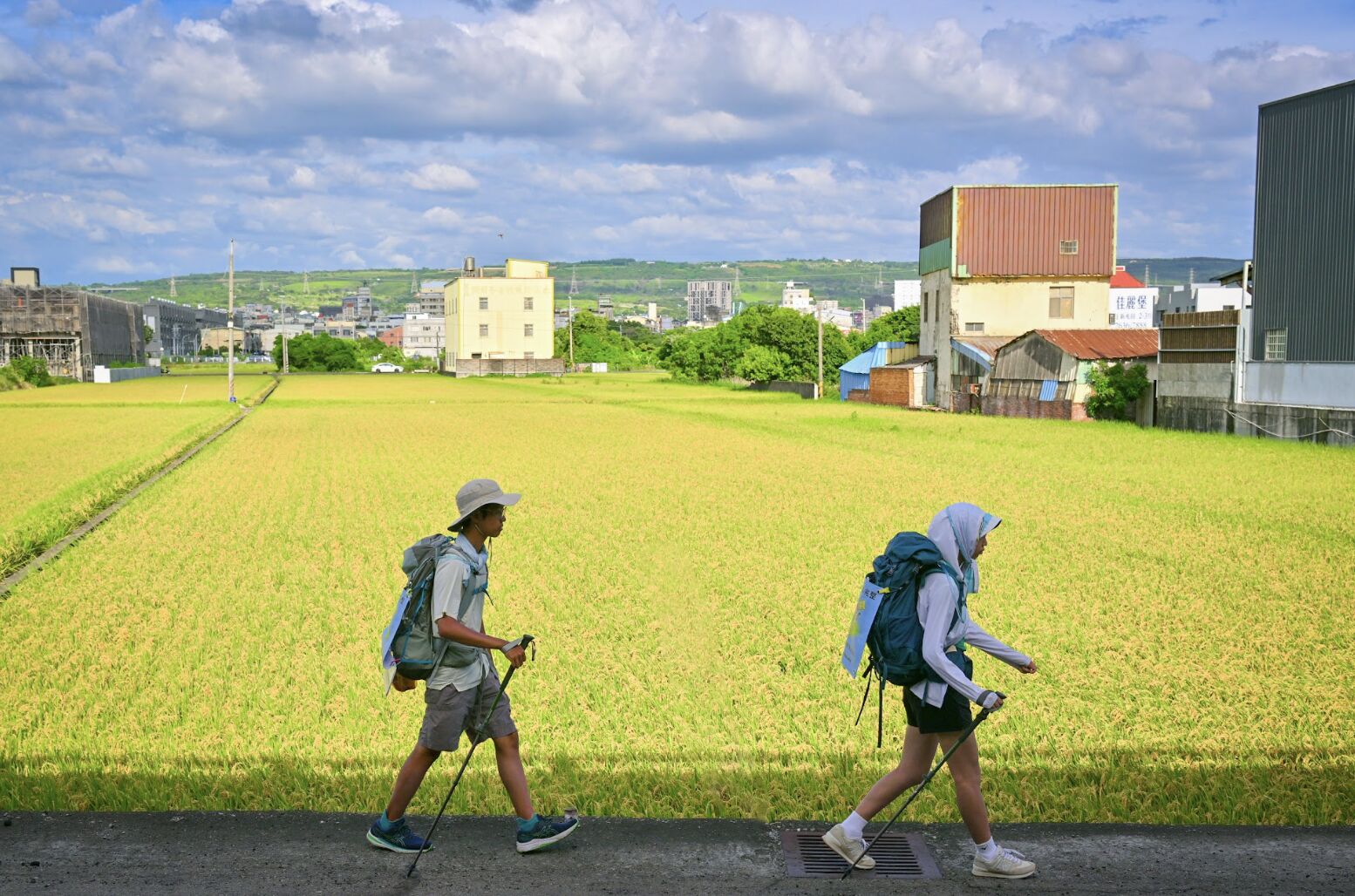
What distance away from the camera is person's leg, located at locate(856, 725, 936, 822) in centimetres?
610

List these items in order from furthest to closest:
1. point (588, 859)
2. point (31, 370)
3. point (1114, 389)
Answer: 1. point (31, 370)
2. point (1114, 389)
3. point (588, 859)

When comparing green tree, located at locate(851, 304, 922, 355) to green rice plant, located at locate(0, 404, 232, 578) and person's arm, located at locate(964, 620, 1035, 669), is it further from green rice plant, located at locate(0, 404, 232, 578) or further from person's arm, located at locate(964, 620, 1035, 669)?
person's arm, located at locate(964, 620, 1035, 669)

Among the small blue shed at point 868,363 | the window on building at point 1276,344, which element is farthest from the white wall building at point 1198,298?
the window on building at point 1276,344

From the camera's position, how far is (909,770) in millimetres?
6125

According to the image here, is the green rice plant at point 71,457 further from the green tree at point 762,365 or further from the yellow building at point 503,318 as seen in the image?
the yellow building at point 503,318

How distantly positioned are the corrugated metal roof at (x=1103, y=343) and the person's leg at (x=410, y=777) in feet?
141

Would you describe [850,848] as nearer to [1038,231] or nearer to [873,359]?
[1038,231]

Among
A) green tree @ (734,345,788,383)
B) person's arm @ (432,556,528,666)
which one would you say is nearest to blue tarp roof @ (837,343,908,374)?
green tree @ (734,345,788,383)

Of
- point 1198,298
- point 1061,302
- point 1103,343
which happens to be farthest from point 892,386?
point 1198,298

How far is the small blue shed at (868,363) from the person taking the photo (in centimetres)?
6856

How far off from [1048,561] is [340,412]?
43.5m

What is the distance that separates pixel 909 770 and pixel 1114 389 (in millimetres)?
41467

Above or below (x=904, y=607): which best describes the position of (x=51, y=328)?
above

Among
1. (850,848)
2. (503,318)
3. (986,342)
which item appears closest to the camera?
(850,848)
